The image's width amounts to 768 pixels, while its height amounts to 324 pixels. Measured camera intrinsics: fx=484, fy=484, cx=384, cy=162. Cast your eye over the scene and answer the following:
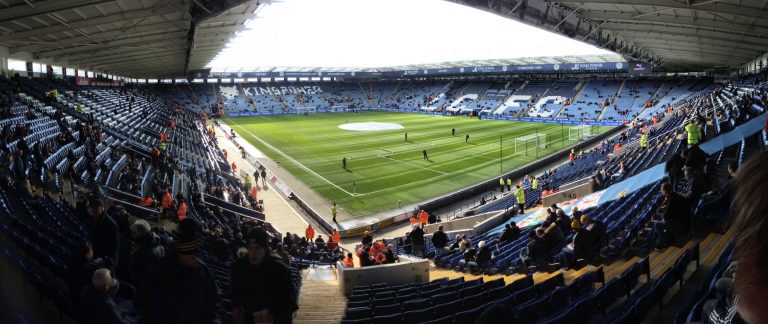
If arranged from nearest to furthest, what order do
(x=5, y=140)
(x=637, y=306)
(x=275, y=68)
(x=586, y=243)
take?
(x=637, y=306), (x=586, y=243), (x=5, y=140), (x=275, y=68)

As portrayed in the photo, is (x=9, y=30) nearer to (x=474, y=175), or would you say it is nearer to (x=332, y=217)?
(x=332, y=217)

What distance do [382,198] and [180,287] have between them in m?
23.5

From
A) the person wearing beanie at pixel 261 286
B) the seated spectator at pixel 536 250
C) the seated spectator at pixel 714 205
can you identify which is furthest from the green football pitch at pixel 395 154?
the person wearing beanie at pixel 261 286

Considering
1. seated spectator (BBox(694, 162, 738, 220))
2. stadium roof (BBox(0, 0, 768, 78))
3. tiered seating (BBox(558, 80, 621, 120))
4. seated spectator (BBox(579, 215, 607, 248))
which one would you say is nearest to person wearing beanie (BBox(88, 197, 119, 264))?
seated spectator (BBox(579, 215, 607, 248))

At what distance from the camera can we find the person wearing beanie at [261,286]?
401 cm

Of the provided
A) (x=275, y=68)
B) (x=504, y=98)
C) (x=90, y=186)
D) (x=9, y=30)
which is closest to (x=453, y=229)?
(x=90, y=186)

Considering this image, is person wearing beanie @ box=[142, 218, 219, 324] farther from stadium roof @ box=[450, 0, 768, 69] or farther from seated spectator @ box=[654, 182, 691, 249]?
stadium roof @ box=[450, 0, 768, 69]

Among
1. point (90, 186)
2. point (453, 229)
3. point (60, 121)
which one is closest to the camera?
point (90, 186)

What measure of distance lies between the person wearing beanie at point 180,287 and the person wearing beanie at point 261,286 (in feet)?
1.23

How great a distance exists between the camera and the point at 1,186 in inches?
340

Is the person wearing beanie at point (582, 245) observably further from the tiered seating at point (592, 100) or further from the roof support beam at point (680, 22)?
the tiered seating at point (592, 100)

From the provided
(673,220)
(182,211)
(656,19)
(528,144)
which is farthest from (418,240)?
(528,144)

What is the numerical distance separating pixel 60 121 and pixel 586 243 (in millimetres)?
20428

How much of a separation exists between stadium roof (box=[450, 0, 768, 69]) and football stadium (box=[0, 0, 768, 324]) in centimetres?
17
